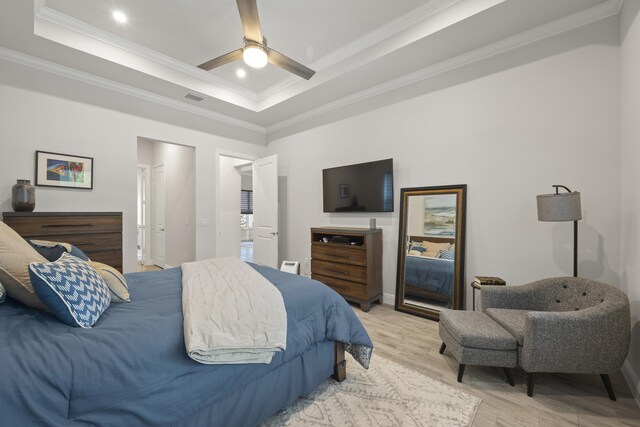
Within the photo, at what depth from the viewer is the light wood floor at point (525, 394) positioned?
170cm

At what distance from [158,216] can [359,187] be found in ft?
15.4

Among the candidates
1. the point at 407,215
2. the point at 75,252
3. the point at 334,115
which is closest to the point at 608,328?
the point at 407,215

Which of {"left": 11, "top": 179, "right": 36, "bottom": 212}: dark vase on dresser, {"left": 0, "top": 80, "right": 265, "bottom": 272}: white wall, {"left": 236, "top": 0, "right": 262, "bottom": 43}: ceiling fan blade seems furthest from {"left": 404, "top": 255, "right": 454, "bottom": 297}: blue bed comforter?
{"left": 11, "top": 179, "right": 36, "bottom": 212}: dark vase on dresser

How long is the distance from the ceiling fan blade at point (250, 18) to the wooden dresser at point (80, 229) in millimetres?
2539

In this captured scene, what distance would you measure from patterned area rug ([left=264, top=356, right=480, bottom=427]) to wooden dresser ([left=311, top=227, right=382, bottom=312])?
144 centimetres

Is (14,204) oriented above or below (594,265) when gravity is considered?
above

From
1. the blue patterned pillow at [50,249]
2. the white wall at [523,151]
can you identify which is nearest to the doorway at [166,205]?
the blue patterned pillow at [50,249]

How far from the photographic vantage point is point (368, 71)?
11.3 feet

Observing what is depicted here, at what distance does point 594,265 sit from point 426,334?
1550 millimetres

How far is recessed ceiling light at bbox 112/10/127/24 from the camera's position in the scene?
2759 millimetres

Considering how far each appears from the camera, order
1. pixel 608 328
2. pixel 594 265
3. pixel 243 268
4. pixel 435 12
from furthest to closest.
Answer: pixel 435 12 < pixel 594 265 < pixel 243 268 < pixel 608 328

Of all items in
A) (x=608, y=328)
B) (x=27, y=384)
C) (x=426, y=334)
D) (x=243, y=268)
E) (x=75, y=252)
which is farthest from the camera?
(x=426, y=334)

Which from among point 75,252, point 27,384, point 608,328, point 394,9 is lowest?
point 608,328

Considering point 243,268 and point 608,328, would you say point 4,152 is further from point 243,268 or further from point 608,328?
point 608,328
